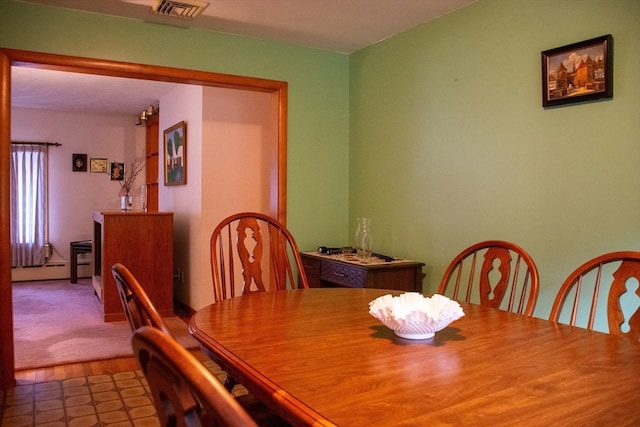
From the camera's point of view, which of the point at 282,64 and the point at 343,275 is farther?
the point at 282,64

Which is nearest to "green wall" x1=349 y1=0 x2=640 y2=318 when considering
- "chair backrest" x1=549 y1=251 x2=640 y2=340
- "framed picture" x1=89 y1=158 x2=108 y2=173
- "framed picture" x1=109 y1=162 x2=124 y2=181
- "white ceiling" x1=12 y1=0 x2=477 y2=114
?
"white ceiling" x1=12 y1=0 x2=477 y2=114

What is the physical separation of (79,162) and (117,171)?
1.67ft

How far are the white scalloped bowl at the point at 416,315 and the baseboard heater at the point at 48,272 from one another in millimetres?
6883

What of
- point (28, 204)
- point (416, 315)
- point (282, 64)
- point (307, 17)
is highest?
point (307, 17)

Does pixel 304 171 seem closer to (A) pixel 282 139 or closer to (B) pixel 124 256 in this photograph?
(A) pixel 282 139

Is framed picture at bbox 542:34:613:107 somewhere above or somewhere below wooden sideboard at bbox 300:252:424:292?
above

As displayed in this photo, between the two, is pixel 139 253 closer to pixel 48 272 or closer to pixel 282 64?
pixel 282 64

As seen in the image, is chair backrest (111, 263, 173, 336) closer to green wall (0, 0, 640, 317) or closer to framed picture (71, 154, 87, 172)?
green wall (0, 0, 640, 317)

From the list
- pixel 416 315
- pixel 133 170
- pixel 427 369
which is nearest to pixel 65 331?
pixel 133 170

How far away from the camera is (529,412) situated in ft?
3.07

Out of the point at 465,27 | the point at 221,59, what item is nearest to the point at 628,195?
the point at 465,27

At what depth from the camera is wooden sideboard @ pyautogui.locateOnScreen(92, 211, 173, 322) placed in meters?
4.71

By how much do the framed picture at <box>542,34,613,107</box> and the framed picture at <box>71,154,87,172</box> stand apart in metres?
6.53

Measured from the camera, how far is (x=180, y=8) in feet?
9.89
